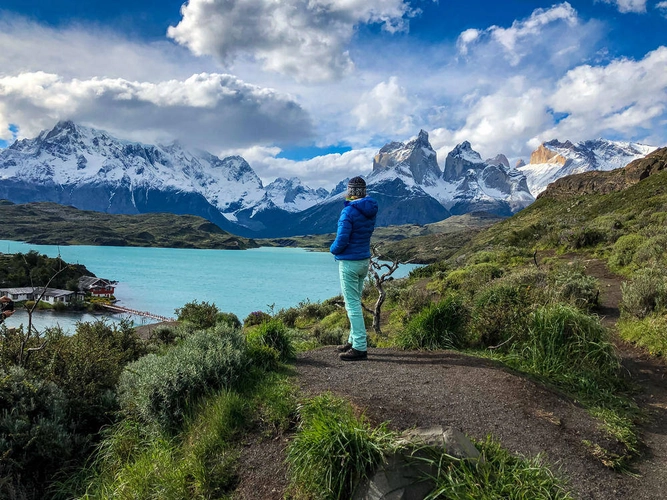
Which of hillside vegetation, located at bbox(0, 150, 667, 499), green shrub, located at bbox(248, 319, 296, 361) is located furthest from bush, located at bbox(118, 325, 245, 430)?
green shrub, located at bbox(248, 319, 296, 361)

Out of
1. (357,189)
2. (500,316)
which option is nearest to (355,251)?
(357,189)

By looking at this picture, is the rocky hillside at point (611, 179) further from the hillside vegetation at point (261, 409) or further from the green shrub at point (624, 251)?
the hillside vegetation at point (261, 409)

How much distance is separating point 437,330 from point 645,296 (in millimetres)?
4971

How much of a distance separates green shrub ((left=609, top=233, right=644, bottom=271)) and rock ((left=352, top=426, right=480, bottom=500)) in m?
15.0

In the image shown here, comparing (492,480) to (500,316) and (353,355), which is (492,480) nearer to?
(353,355)

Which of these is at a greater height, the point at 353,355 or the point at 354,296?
the point at 354,296

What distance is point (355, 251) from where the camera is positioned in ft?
24.6

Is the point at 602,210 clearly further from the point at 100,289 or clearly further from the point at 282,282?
the point at 100,289

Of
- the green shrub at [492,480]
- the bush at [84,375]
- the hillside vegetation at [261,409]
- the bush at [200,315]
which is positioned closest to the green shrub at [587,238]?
the hillside vegetation at [261,409]

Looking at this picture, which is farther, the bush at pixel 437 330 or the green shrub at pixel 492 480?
the bush at pixel 437 330

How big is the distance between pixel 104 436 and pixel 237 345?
2.26 meters

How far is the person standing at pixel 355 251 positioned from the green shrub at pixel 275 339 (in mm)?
1006

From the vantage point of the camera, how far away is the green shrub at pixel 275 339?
7.67m

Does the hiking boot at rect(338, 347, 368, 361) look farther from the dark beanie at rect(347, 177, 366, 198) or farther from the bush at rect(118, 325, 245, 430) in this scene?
the dark beanie at rect(347, 177, 366, 198)
